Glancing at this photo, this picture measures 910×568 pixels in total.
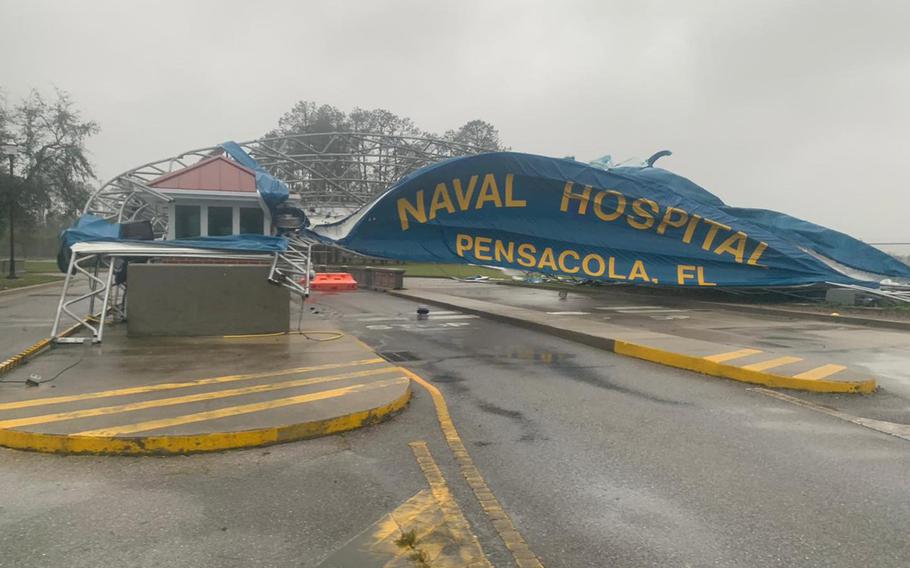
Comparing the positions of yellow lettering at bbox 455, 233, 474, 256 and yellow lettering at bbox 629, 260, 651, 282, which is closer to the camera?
yellow lettering at bbox 455, 233, 474, 256

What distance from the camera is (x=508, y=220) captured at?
1945 centimetres

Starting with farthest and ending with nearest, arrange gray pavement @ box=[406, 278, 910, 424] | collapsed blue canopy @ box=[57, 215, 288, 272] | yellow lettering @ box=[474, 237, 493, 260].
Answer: yellow lettering @ box=[474, 237, 493, 260] < collapsed blue canopy @ box=[57, 215, 288, 272] < gray pavement @ box=[406, 278, 910, 424]

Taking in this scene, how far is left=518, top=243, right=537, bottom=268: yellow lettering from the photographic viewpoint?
64.6ft

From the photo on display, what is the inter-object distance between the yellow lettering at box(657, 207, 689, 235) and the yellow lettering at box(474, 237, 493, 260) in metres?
6.05

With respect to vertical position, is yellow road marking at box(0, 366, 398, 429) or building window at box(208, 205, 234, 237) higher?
building window at box(208, 205, 234, 237)

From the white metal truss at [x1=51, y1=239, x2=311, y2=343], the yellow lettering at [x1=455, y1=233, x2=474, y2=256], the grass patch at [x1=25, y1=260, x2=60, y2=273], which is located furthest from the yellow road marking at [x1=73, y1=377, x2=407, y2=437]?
the grass patch at [x1=25, y1=260, x2=60, y2=273]

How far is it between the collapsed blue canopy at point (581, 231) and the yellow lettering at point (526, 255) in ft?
0.11

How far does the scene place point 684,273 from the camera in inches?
810

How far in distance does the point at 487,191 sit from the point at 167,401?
13776 millimetres

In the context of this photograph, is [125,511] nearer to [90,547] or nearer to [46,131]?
[90,547]

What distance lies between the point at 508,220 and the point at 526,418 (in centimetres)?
1337

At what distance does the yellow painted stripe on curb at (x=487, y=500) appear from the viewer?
347cm

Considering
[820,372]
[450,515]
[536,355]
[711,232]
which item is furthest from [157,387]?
[711,232]

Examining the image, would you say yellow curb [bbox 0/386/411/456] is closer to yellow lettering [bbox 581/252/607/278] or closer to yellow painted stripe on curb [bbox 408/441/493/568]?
yellow painted stripe on curb [bbox 408/441/493/568]
